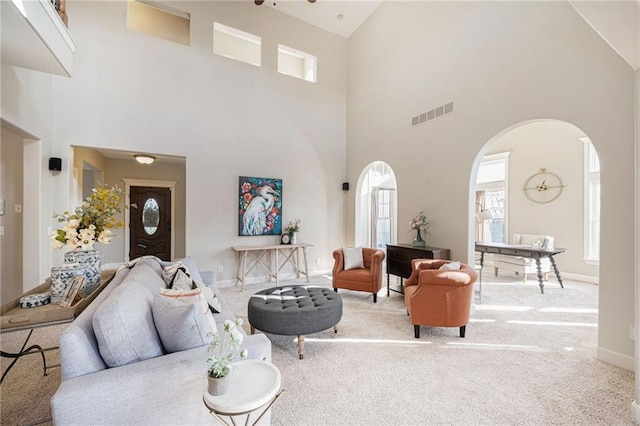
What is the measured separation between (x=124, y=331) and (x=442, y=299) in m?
2.77

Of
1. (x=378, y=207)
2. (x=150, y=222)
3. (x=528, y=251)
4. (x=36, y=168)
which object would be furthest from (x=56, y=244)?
(x=378, y=207)

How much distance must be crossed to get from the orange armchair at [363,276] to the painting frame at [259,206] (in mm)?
1691

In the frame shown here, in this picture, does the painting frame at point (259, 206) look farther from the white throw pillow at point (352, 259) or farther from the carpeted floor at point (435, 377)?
the carpeted floor at point (435, 377)

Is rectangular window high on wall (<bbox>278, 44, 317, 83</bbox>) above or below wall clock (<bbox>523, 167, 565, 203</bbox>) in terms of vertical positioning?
above

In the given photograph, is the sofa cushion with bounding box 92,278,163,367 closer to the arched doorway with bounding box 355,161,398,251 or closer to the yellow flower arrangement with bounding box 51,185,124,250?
the yellow flower arrangement with bounding box 51,185,124,250

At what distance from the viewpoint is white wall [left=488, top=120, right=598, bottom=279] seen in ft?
Answer: 18.2

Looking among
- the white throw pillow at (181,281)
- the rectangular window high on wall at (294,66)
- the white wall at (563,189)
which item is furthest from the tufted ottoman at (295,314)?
the rectangular window high on wall at (294,66)

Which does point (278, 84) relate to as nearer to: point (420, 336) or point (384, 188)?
point (384, 188)

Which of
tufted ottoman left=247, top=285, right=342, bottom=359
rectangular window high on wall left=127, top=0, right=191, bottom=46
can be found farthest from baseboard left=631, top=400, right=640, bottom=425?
rectangular window high on wall left=127, top=0, right=191, bottom=46

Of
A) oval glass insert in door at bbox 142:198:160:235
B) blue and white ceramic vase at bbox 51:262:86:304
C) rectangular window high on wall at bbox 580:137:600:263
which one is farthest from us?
oval glass insert in door at bbox 142:198:160:235

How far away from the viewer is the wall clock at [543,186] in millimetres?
5875

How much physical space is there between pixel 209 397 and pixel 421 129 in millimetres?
4574

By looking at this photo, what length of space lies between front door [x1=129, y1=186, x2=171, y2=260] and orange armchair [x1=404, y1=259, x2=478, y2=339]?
646 cm

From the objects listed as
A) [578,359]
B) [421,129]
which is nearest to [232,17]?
[421,129]
